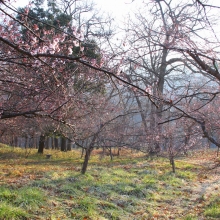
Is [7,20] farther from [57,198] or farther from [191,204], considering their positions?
[191,204]

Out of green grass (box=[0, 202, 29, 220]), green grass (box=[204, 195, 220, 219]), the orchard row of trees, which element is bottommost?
green grass (box=[204, 195, 220, 219])

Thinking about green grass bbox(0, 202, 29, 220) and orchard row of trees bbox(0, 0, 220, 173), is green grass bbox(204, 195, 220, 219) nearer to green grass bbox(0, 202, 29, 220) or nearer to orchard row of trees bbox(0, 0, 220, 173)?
orchard row of trees bbox(0, 0, 220, 173)

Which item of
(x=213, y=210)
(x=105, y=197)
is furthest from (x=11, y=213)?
(x=213, y=210)

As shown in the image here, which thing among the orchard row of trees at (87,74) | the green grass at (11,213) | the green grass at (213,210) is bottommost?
the green grass at (213,210)

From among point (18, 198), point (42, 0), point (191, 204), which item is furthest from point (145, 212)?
point (42, 0)

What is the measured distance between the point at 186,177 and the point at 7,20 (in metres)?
8.17

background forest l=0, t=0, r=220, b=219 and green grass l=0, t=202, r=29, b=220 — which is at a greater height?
background forest l=0, t=0, r=220, b=219

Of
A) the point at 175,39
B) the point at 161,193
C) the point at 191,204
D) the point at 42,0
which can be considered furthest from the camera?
the point at 42,0

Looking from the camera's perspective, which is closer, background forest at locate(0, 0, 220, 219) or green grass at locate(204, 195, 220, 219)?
background forest at locate(0, 0, 220, 219)

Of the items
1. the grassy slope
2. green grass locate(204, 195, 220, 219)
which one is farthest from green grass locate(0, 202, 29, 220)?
green grass locate(204, 195, 220, 219)

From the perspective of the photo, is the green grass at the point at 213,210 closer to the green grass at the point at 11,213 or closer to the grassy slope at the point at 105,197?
the grassy slope at the point at 105,197

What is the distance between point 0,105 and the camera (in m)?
6.37

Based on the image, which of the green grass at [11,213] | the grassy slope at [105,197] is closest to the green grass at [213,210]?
the grassy slope at [105,197]

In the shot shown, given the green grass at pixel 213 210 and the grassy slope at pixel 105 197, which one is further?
the green grass at pixel 213 210
